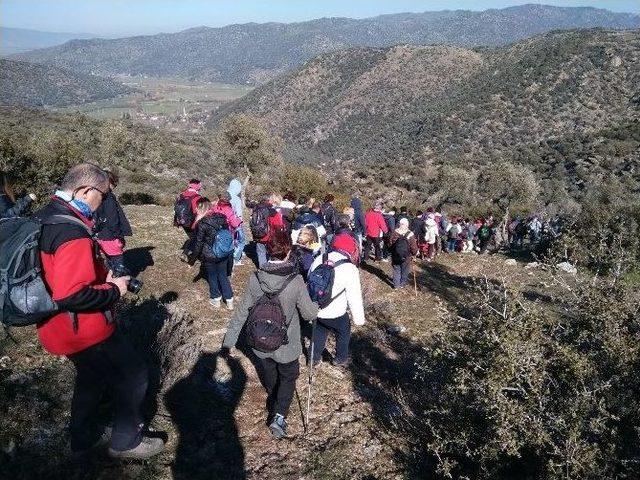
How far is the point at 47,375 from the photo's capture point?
17.3 feet

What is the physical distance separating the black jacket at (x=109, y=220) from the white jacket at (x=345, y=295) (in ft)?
10.6

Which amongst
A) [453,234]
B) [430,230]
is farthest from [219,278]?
[453,234]

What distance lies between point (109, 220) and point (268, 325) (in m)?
3.93

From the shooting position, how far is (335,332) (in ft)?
20.3

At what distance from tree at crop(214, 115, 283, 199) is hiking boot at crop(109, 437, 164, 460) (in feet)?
120

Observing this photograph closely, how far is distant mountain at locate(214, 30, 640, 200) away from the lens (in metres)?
49.1

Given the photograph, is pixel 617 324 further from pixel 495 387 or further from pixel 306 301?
pixel 306 301

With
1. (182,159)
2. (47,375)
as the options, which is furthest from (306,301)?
(182,159)

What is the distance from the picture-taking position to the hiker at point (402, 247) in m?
10.2

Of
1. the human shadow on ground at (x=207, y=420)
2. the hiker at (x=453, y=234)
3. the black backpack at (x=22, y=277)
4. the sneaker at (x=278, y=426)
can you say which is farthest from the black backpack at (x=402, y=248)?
the black backpack at (x=22, y=277)

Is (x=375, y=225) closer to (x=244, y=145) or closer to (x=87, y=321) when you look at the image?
(x=87, y=321)

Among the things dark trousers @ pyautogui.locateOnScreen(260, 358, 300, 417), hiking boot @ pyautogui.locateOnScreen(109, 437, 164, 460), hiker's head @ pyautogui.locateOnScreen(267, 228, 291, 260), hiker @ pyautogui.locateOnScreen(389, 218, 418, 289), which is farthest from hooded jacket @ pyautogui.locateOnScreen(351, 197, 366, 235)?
hiking boot @ pyautogui.locateOnScreen(109, 437, 164, 460)

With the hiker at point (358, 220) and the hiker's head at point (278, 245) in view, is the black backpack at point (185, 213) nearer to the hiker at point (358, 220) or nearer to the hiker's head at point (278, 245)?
the hiker's head at point (278, 245)

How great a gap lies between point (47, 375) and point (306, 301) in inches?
Result: 126
